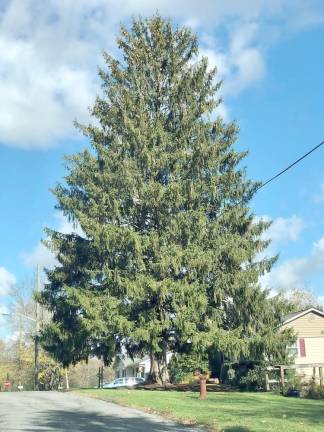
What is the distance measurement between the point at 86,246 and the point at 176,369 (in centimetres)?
858

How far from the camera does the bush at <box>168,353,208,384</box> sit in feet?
100

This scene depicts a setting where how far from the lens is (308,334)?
1592 inches

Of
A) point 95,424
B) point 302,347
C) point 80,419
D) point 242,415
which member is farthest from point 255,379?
point 95,424

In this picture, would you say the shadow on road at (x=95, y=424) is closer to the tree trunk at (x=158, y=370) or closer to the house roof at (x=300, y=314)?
the tree trunk at (x=158, y=370)

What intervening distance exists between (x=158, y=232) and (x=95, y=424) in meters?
17.4

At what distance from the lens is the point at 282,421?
12.7 metres

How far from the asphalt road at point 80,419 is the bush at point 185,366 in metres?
13.2

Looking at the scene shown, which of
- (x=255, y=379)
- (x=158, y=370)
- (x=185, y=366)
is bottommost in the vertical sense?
(x=255, y=379)

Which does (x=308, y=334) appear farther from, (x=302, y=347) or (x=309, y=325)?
(x=302, y=347)

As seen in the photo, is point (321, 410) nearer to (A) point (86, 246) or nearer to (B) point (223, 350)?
(B) point (223, 350)

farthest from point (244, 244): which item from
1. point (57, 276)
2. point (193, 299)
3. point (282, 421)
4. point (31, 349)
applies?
point (31, 349)

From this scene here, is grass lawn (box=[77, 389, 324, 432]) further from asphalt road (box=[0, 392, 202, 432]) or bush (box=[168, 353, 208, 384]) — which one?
bush (box=[168, 353, 208, 384])

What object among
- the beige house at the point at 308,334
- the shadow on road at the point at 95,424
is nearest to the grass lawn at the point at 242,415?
the shadow on road at the point at 95,424

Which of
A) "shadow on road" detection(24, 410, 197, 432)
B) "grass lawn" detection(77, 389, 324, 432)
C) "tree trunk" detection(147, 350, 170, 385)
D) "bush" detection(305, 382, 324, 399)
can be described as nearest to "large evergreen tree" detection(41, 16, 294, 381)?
"tree trunk" detection(147, 350, 170, 385)
